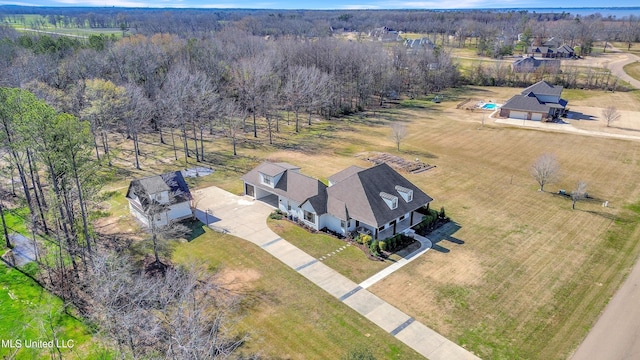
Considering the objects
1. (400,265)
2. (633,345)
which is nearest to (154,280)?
(400,265)

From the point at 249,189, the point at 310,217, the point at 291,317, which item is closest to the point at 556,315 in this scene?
the point at 291,317

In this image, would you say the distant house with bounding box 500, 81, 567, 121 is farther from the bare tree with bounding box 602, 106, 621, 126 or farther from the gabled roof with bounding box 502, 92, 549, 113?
the bare tree with bounding box 602, 106, 621, 126

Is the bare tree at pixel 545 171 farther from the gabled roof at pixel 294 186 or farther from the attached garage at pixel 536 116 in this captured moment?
the attached garage at pixel 536 116

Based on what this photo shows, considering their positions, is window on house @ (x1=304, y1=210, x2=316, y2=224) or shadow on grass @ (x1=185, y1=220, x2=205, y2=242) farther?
window on house @ (x1=304, y1=210, x2=316, y2=224)

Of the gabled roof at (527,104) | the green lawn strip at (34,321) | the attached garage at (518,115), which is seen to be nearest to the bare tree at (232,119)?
the green lawn strip at (34,321)

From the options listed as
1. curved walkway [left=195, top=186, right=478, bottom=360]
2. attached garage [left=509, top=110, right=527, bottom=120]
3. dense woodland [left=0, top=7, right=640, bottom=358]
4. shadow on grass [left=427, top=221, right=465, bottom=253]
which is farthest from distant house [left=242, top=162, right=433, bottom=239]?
attached garage [left=509, top=110, right=527, bottom=120]
